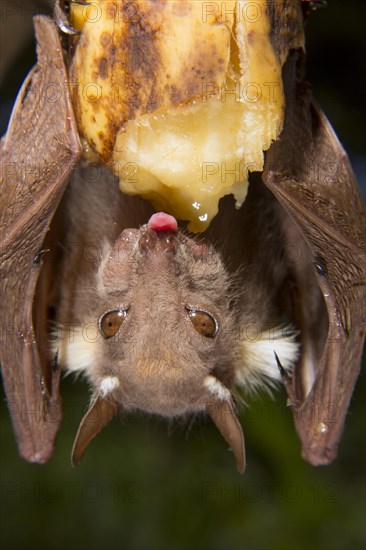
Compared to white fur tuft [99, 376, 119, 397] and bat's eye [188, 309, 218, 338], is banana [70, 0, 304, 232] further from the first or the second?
white fur tuft [99, 376, 119, 397]

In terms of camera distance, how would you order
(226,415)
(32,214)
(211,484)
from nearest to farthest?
(32,214)
(226,415)
(211,484)

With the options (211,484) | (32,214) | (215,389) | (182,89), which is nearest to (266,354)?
(215,389)

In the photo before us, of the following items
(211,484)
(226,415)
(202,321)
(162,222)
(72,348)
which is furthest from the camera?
(211,484)

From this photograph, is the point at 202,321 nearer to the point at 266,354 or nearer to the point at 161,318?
the point at 161,318

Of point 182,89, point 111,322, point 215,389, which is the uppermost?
point 182,89

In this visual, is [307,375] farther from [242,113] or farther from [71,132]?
[71,132]

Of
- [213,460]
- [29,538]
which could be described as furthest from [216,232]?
[29,538]

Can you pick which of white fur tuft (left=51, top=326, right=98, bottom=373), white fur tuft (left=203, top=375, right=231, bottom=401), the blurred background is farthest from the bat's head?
the blurred background

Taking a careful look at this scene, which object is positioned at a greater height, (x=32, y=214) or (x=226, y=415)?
(x=32, y=214)
